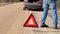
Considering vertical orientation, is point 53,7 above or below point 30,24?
above

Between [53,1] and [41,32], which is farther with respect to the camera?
[53,1]

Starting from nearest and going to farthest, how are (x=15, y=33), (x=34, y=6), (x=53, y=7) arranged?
(x=15, y=33) < (x=53, y=7) < (x=34, y=6)

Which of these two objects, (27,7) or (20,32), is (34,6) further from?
(20,32)

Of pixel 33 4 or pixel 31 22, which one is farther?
pixel 33 4

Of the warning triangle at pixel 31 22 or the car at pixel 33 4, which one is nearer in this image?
the warning triangle at pixel 31 22

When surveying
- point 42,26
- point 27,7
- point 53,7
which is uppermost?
point 53,7

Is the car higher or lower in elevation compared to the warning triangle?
lower

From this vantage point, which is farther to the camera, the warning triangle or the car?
the car

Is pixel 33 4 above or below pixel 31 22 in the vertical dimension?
below

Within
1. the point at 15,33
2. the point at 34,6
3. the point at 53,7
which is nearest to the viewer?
the point at 15,33

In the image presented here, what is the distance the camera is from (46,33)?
8.33 m

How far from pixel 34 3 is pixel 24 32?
1451 centimetres

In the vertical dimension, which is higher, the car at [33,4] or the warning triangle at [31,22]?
the warning triangle at [31,22]

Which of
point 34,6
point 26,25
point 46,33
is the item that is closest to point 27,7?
point 34,6
